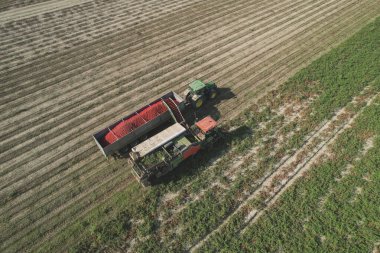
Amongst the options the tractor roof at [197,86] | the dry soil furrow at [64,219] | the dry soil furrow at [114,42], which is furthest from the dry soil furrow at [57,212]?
the dry soil furrow at [114,42]

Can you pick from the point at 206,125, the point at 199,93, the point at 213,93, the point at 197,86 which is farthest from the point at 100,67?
the point at 206,125

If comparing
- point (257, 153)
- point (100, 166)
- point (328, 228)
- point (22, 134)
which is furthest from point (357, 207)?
point (22, 134)

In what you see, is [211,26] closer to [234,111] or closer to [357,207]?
[234,111]

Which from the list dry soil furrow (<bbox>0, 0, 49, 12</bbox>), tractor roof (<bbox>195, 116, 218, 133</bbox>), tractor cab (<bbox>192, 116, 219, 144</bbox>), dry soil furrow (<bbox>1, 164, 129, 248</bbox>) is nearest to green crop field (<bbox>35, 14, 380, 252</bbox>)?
tractor cab (<bbox>192, 116, 219, 144</bbox>)

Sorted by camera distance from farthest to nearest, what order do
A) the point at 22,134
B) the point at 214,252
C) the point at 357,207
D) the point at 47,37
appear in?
the point at 47,37, the point at 22,134, the point at 357,207, the point at 214,252

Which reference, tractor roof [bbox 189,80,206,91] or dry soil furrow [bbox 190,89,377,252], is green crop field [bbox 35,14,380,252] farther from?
tractor roof [bbox 189,80,206,91]

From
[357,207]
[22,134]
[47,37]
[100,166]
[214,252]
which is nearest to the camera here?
[214,252]
